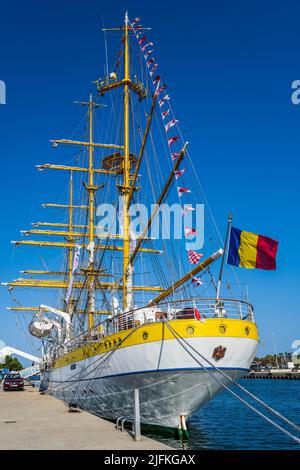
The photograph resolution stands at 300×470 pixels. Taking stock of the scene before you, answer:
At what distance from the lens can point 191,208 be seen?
823 inches

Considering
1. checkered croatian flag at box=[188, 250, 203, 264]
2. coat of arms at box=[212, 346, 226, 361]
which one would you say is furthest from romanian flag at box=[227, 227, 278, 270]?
coat of arms at box=[212, 346, 226, 361]

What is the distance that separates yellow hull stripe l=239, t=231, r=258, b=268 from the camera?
710 inches

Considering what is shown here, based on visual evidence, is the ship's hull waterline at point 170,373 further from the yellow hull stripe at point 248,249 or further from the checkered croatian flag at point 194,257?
the checkered croatian flag at point 194,257

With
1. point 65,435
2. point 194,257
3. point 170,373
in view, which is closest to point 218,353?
point 170,373

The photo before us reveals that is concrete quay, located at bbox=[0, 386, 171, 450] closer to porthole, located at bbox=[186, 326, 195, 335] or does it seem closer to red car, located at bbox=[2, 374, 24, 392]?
porthole, located at bbox=[186, 326, 195, 335]

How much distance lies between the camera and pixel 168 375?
1755 cm

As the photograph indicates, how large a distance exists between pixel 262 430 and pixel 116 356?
9092 mm

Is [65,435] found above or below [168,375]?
below

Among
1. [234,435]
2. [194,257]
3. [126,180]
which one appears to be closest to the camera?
[194,257]

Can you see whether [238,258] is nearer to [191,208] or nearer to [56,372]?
[191,208]

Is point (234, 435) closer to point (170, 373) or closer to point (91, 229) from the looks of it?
point (170, 373)

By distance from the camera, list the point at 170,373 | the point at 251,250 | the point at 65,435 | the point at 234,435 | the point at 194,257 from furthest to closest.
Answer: the point at 234,435, the point at 194,257, the point at 251,250, the point at 170,373, the point at 65,435

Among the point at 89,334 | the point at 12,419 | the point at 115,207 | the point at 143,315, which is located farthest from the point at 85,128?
the point at 12,419

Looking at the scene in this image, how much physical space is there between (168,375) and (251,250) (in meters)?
5.46
